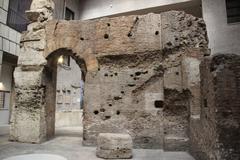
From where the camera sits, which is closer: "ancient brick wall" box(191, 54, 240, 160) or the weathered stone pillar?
"ancient brick wall" box(191, 54, 240, 160)

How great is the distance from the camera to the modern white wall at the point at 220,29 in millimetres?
10078

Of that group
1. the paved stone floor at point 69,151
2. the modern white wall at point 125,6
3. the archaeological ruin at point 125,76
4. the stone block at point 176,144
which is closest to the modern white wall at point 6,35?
the archaeological ruin at point 125,76

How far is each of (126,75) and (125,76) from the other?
1.4 inches

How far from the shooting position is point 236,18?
408 inches

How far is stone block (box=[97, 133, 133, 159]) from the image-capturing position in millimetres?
4160

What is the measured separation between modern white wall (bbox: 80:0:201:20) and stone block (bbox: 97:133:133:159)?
931cm

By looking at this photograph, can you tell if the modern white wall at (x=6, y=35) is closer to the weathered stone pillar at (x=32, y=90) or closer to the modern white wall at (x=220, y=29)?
the weathered stone pillar at (x=32, y=90)

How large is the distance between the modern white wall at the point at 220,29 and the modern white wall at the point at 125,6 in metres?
0.96

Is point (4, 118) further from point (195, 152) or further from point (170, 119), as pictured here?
point (195, 152)

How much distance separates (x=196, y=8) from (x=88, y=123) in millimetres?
9896

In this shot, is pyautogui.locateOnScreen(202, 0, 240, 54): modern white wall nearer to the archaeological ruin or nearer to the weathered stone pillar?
the archaeological ruin

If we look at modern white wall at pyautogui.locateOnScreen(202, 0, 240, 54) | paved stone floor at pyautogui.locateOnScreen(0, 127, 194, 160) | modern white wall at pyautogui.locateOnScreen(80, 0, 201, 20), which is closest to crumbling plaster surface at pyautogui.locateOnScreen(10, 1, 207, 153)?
paved stone floor at pyautogui.locateOnScreen(0, 127, 194, 160)

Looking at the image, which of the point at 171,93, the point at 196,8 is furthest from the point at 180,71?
the point at 196,8

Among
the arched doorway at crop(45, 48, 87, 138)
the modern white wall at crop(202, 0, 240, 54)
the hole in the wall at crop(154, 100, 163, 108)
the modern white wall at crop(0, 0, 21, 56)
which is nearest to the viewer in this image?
the hole in the wall at crop(154, 100, 163, 108)
